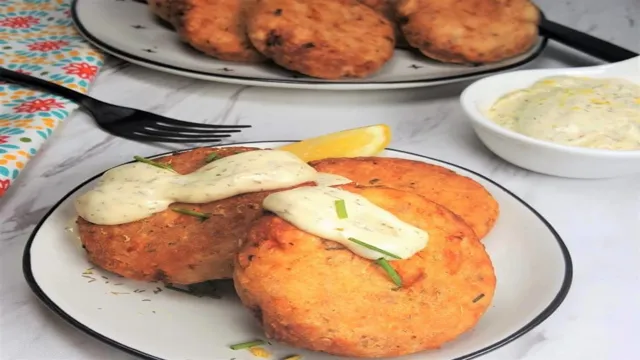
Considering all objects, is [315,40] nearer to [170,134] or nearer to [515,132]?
[170,134]

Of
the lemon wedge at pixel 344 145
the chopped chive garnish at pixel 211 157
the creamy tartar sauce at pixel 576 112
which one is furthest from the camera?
the creamy tartar sauce at pixel 576 112

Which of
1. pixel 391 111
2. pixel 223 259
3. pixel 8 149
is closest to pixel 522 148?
pixel 391 111

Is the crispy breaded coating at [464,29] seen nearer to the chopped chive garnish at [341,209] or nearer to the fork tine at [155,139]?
the fork tine at [155,139]

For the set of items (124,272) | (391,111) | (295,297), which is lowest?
(391,111)

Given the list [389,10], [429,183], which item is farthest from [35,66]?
[429,183]

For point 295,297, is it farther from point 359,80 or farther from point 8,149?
point 359,80

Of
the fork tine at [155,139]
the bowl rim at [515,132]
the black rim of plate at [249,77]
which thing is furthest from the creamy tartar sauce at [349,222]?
the black rim of plate at [249,77]
